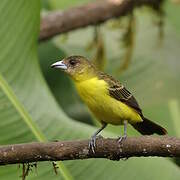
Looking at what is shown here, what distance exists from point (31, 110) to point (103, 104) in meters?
0.62

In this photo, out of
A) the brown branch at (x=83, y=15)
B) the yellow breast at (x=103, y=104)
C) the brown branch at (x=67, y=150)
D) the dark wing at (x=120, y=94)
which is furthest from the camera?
the brown branch at (x=83, y=15)

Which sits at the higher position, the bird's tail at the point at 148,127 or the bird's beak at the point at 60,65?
the bird's beak at the point at 60,65

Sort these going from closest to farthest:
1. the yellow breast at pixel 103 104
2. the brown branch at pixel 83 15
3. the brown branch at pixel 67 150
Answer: the brown branch at pixel 67 150 < the yellow breast at pixel 103 104 < the brown branch at pixel 83 15

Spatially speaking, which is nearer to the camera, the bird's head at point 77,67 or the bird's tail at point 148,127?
the bird's tail at point 148,127

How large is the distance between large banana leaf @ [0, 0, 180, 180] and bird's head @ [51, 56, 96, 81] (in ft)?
1.12

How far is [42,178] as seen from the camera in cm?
343

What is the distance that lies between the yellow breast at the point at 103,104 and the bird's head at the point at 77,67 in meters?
0.06

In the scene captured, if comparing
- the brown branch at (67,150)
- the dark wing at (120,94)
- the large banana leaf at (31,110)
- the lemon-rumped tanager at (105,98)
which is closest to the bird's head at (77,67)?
the lemon-rumped tanager at (105,98)

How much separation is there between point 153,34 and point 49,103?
10.2 feet

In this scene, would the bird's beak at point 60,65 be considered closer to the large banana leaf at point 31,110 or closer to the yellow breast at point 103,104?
the yellow breast at point 103,104

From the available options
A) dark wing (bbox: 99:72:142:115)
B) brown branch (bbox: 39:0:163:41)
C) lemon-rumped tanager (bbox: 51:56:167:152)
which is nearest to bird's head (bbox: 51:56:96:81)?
lemon-rumped tanager (bbox: 51:56:167:152)

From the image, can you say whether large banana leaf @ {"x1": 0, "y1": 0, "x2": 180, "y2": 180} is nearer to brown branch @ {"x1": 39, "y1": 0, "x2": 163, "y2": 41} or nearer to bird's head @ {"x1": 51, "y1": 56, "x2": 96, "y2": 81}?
bird's head @ {"x1": 51, "y1": 56, "x2": 96, "y2": 81}

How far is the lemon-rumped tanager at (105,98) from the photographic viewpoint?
3.40m

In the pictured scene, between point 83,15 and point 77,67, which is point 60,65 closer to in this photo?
point 77,67
